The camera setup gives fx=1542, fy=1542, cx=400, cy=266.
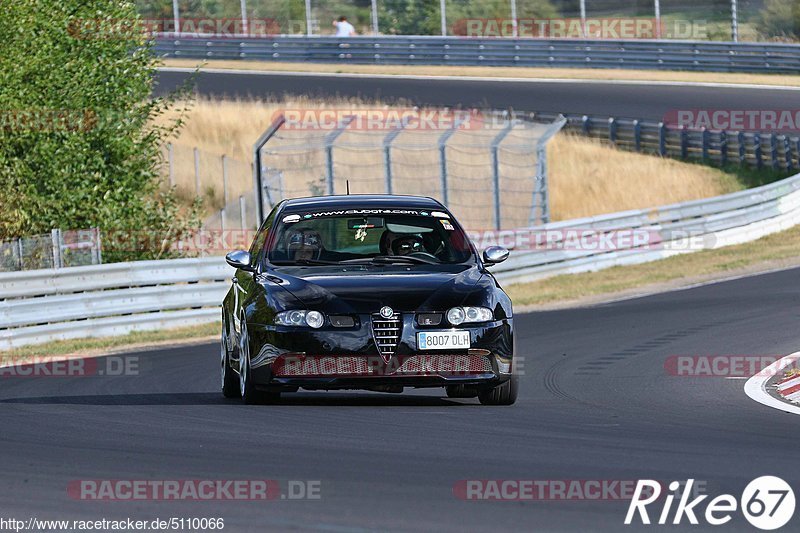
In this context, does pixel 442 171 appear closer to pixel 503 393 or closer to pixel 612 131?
pixel 612 131

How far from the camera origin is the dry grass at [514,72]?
44.4 metres

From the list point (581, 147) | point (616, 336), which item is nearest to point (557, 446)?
point (616, 336)

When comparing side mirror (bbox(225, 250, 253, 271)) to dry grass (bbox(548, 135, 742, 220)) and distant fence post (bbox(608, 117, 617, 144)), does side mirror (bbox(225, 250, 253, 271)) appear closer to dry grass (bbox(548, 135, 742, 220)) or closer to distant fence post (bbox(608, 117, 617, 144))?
dry grass (bbox(548, 135, 742, 220))

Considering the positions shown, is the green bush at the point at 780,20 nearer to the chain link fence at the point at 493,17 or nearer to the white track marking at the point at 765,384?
the chain link fence at the point at 493,17

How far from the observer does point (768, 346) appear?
15.6 meters

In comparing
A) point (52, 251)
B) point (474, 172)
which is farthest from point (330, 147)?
point (52, 251)

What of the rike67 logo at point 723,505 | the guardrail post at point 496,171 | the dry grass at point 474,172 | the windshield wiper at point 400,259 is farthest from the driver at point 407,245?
the dry grass at point 474,172

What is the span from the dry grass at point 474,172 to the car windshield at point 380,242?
59.4 ft

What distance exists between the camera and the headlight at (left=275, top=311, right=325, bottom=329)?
411 inches

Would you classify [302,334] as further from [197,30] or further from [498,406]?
[197,30]

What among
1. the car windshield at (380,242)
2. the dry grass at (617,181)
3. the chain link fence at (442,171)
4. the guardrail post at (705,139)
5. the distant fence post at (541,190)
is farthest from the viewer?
the guardrail post at (705,139)

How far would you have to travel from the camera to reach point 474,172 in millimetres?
32719

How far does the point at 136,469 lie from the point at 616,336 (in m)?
10.0

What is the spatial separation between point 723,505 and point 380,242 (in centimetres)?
514
